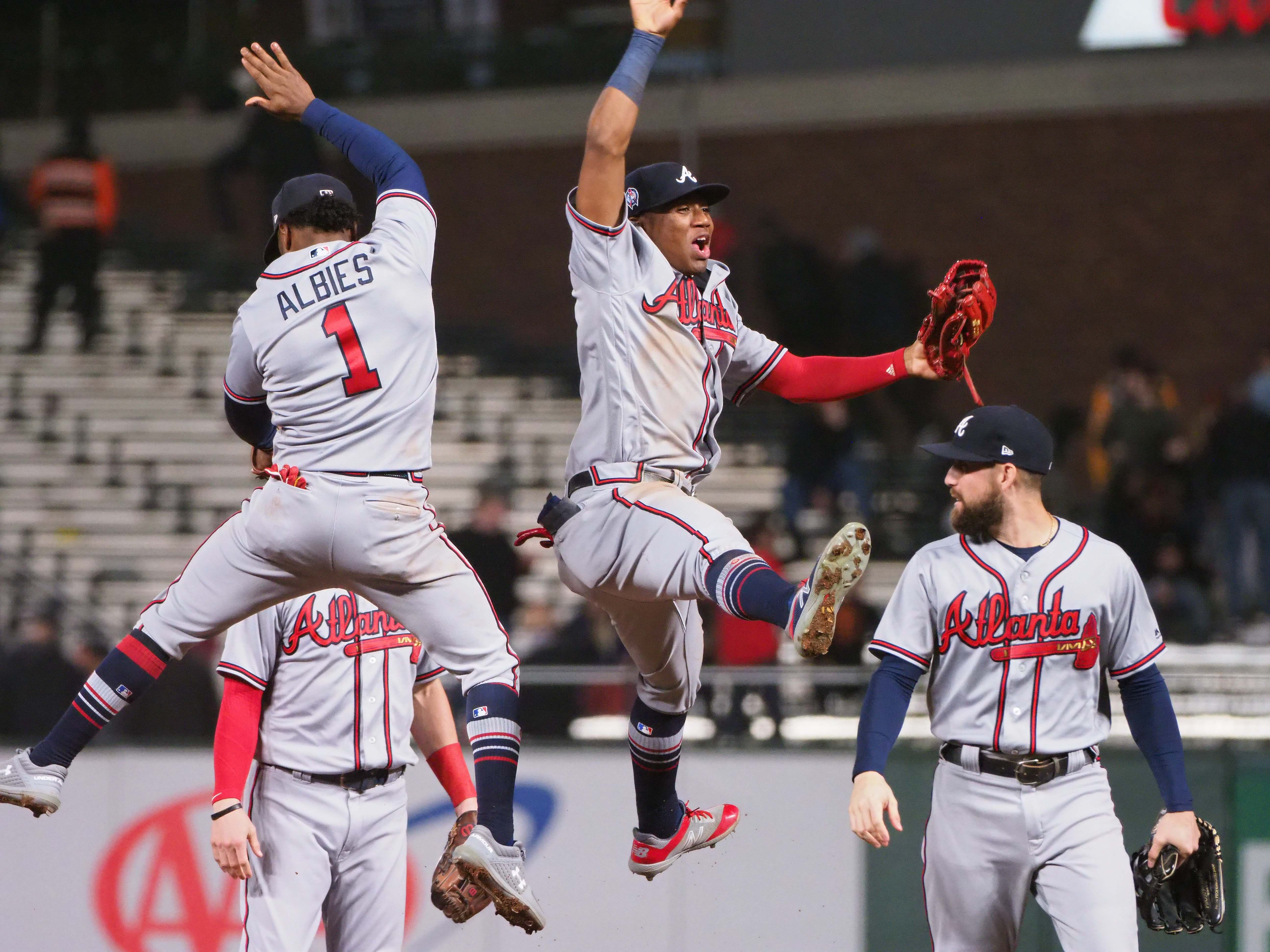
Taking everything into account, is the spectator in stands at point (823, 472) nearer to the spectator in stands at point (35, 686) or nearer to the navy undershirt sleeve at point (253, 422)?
the spectator in stands at point (35, 686)

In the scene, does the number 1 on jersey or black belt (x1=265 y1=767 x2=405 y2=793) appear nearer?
the number 1 on jersey

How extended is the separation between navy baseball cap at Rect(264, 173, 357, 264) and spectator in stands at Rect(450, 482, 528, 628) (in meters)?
5.08

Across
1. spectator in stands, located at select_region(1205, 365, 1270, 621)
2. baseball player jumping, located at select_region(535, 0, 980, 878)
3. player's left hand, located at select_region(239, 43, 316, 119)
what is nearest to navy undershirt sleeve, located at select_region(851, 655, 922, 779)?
baseball player jumping, located at select_region(535, 0, 980, 878)

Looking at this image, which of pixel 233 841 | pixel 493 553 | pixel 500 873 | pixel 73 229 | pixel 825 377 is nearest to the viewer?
pixel 500 873

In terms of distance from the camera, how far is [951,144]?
17.4 metres

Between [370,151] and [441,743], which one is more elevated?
[370,151]

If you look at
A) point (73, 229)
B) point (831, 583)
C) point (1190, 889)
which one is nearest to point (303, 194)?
point (831, 583)

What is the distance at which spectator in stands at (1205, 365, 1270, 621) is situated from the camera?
10.8 m

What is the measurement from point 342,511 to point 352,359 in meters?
0.42

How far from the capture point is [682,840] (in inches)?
218

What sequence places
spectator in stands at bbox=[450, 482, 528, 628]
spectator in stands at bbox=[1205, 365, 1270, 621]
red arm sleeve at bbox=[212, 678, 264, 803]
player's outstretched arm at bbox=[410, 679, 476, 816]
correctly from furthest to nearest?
spectator in stands at bbox=[1205, 365, 1270, 621] → spectator in stands at bbox=[450, 482, 528, 628] → player's outstretched arm at bbox=[410, 679, 476, 816] → red arm sleeve at bbox=[212, 678, 264, 803]

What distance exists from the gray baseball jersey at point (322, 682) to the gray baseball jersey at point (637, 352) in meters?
0.95

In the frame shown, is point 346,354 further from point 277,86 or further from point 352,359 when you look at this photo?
point 277,86

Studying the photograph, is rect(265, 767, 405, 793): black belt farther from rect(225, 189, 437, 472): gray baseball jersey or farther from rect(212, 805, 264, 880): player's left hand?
rect(225, 189, 437, 472): gray baseball jersey
